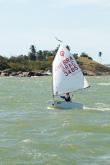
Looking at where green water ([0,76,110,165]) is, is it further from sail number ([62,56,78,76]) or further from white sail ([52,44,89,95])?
sail number ([62,56,78,76])

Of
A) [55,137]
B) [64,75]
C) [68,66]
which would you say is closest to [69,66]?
[68,66]

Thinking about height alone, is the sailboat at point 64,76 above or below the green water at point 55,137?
above

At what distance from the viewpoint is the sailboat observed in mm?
45812

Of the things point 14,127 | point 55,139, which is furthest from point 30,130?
point 55,139

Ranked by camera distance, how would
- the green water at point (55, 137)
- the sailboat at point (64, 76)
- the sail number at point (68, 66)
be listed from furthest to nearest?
the sail number at point (68, 66)
the sailboat at point (64, 76)
the green water at point (55, 137)

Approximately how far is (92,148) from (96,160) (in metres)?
2.74

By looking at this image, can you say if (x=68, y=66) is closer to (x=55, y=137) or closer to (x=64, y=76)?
(x=64, y=76)

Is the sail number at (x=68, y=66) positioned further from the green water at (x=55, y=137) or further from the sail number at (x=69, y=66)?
the green water at (x=55, y=137)

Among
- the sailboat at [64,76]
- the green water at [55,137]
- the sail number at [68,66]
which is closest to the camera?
the green water at [55,137]

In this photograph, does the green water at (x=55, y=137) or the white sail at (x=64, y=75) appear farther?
the white sail at (x=64, y=75)

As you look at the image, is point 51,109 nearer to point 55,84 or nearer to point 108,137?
point 55,84

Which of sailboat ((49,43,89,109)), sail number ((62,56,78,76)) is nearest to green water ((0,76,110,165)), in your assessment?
A: sailboat ((49,43,89,109))

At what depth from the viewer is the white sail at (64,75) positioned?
150 ft

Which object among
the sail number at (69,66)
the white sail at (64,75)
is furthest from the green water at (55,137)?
the sail number at (69,66)
